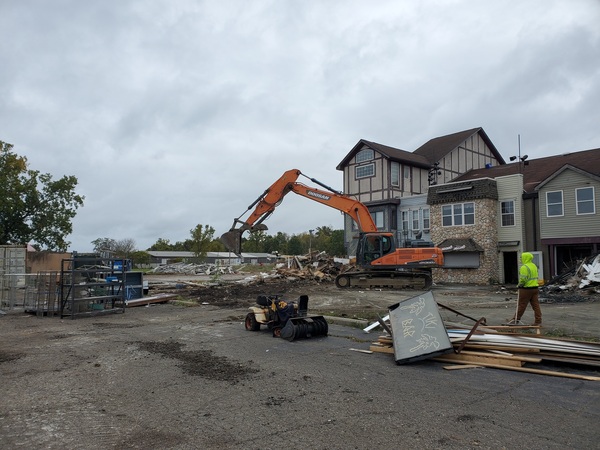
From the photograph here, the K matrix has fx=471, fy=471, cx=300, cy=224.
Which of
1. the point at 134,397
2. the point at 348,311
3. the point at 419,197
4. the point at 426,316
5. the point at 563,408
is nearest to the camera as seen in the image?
the point at 563,408

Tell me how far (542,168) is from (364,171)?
12797 millimetres

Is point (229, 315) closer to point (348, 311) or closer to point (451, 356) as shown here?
point (348, 311)

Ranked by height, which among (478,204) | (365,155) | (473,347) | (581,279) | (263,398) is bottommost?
(263,398)

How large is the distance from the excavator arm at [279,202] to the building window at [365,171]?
1268cm

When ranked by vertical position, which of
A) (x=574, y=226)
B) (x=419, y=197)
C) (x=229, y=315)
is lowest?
(x=229, y=315)

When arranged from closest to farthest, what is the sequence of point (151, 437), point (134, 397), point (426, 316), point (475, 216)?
point (151, 437) < point (134, 397) < point (426, 316) < point (475, 216)

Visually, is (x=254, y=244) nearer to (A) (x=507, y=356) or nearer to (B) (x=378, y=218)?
(B) (x=378, y=218)

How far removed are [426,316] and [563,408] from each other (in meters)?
2.95

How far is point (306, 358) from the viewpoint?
28.0 feet

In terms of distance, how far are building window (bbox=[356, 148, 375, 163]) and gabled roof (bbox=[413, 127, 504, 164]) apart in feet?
17.4

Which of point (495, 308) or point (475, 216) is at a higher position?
point (475, 216)

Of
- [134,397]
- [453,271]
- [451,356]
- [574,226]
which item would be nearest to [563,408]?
[451,356]

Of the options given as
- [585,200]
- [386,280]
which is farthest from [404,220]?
[585,200]

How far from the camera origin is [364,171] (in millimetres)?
37656
